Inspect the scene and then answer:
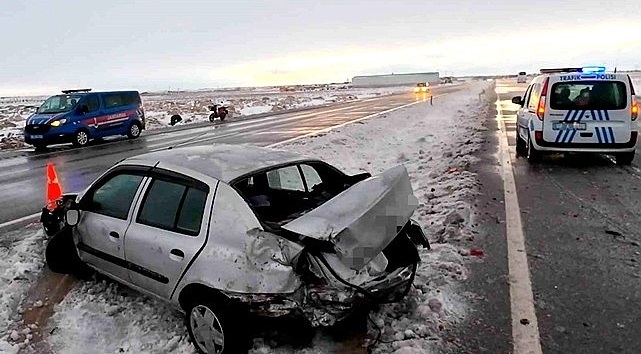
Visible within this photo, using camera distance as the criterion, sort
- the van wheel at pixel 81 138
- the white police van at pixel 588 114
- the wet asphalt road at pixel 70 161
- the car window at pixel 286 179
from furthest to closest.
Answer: the van wheel at pixel 81 138
the white police van at pixel 588 114
the wet asphalt road at pixel 70 161
the car window at pixel 286 179

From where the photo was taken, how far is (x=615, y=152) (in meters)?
10.7

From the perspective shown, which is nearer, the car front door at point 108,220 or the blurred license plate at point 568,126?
the car front door at point 108,220

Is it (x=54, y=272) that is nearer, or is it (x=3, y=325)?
(x=3, y=325)

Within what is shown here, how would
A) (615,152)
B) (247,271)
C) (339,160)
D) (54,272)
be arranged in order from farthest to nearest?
(339,160), (615,152), (54,272), (247,271)

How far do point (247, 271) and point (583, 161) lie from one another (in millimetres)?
9886

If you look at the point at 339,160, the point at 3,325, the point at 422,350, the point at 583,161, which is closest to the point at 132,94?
the point at 339,160

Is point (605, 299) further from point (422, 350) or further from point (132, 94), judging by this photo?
point (132, 94)

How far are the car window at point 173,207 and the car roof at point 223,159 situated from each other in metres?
0.19

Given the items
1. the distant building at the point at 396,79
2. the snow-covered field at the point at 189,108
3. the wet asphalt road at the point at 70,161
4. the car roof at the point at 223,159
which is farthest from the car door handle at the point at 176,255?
the distant building at the point at 396,79

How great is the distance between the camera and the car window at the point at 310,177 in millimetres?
5156

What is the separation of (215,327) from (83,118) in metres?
18.3

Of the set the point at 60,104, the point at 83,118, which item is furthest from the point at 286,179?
the point at 60,104

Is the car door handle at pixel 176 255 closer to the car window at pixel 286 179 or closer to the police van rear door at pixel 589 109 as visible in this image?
the car window at pixel 286 179

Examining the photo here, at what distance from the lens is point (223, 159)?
15.1 feet
